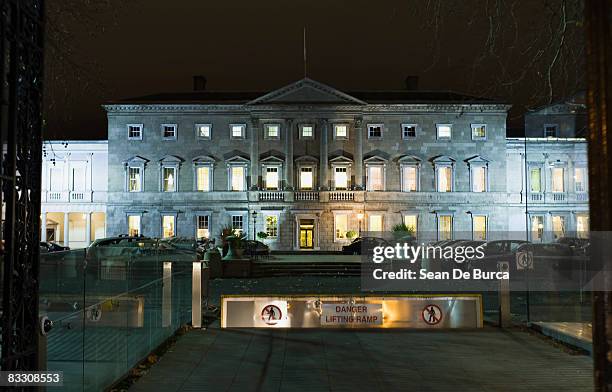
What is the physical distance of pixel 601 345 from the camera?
12.5ft

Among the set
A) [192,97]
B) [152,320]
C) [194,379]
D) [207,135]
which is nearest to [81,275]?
[194,379]

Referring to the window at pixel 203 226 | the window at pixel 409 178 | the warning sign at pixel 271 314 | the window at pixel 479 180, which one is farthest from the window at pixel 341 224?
the warning sign at pixel 271 314

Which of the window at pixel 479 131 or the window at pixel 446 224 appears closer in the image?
the window at pixel 479 131

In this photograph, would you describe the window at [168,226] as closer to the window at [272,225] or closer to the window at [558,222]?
the window at [272,225]

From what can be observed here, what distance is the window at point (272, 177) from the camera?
5666 centimetres

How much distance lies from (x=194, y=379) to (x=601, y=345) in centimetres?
667

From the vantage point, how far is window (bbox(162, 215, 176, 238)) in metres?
57.2

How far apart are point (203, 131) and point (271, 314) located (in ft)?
146

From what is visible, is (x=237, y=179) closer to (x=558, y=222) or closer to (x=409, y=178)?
(x=409, y=178)

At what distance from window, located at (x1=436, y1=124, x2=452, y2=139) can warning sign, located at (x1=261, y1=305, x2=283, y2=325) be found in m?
45.8

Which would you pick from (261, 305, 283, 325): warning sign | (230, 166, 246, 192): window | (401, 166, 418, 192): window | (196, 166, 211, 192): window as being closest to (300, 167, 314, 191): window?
(230, 166, 246, 192): window

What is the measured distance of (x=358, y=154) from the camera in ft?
185

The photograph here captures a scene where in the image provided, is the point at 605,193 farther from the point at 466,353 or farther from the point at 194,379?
the point at 466,353

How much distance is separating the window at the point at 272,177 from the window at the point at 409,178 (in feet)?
36.3
